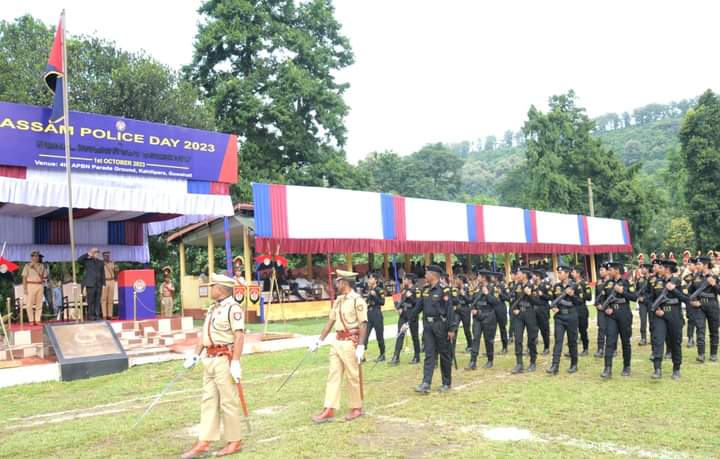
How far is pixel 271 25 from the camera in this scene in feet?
115

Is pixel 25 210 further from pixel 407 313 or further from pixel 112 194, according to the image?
pixel 407 313

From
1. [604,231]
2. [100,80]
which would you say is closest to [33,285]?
[100,80]

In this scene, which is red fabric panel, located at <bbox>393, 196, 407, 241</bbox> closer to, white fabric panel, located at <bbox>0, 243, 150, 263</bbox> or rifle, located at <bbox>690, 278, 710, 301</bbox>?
white fabric panel, located at <bbox>0, 243, 150, 263</bbox>

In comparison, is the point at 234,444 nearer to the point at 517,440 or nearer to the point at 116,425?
the point at 116,425

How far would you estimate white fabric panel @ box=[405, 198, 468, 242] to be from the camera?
23984mm

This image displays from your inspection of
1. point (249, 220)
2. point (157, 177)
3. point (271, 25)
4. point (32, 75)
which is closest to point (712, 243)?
point (271, 25)

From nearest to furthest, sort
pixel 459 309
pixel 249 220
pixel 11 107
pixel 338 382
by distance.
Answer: pixel 338 382, pixel 459 309, pixel 11 107, pixel 249 220

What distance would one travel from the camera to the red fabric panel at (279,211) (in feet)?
62.5

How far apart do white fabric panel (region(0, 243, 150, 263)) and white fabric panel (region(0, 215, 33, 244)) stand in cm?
18

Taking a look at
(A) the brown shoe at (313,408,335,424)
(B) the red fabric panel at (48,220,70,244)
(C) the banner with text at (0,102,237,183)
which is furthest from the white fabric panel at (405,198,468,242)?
(A) the brown shoe at (313,408,335,424)

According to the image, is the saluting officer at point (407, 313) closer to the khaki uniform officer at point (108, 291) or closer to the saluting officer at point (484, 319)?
the saluting officer at point (484, 319)

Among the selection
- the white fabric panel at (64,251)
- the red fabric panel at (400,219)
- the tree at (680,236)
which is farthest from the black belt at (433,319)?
the tree at (680,236)

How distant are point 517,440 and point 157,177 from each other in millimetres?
12239

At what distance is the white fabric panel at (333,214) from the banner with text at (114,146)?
3.03 m
